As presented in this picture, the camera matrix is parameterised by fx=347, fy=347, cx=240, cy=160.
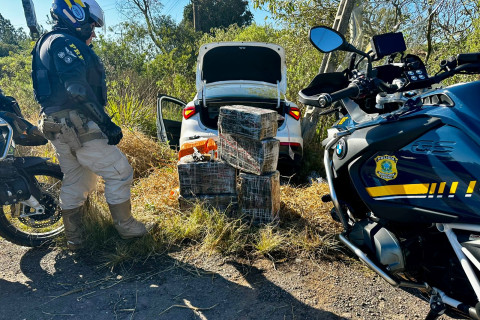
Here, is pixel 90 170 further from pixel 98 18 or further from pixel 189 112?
pixel 189 112

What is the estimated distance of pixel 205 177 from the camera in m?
3.41

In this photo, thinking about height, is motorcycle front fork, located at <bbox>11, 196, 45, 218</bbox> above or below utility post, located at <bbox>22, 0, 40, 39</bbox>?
below

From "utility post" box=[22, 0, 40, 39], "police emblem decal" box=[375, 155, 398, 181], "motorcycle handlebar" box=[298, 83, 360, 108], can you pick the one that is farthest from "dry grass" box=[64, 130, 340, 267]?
"utility post" box=[22, 0, 40, 39]

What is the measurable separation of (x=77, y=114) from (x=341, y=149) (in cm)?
209

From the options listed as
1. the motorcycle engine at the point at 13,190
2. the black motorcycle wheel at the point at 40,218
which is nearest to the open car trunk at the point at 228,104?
the black motorcycle wheel at the point at 40,218

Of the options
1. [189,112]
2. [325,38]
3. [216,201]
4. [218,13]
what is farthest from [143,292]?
[218,13]

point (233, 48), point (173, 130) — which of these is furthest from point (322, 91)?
point (173, 130)

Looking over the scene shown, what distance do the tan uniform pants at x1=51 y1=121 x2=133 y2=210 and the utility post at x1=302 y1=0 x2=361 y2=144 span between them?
316 cm

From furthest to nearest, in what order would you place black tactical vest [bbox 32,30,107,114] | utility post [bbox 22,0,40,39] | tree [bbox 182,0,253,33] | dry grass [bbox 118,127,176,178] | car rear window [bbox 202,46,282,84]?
tree [bbox 182,0,253,33] < dry grass [bbox 118,127,176,178] < car rear window [bbox 202,46,282,84] < utility post [bbox 22,0,40,39] < black tactical vest [bbox 32,30,107,114]

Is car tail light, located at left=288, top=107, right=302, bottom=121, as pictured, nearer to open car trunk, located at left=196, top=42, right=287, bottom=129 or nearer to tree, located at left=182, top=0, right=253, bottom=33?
open car trunk, located at left=196, top=42, right=287, bottom=129

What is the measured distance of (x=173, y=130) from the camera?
582 centimetres

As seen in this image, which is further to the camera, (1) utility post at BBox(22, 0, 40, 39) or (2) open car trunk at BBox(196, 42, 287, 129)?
(2) open car trunk at BBox(196, 42, 287, 129)

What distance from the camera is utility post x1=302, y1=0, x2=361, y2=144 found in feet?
16.3

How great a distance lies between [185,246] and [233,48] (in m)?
2.91
